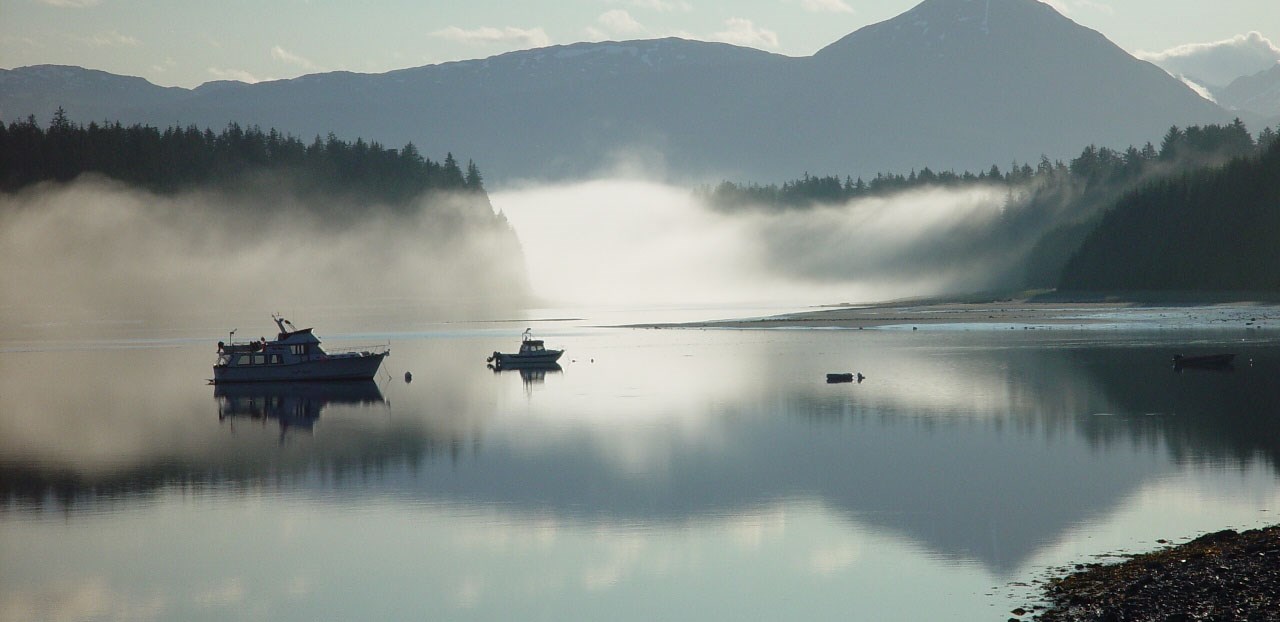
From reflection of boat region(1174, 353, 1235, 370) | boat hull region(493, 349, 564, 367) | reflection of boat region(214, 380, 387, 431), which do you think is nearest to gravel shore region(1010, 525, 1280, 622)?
reflection of boat region(214, 380, 387, 431)

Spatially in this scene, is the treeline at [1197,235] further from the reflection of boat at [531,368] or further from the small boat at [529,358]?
the reflection of boat at [531,368]

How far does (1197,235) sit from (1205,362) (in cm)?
10479

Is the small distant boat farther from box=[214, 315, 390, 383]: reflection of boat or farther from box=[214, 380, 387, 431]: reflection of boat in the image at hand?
box=[214, 315, 390, 383]: reflection of boat

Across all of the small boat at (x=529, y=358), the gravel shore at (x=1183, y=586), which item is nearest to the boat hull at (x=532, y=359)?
the small boat at (x=529, y=358)

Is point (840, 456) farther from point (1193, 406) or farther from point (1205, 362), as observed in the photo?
point (1205, 362)

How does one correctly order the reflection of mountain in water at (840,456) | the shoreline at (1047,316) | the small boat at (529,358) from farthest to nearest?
the shoreline at (1047,316) < the small boat at (529,358) < the reflection of mountain in water at (840,456)

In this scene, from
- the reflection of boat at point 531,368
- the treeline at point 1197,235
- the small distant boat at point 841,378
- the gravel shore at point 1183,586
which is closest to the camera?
the gravel shore at point 1183,586

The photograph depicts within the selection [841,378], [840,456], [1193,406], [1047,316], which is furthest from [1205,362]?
[1047,316]

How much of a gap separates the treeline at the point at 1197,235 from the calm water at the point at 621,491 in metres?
97.3

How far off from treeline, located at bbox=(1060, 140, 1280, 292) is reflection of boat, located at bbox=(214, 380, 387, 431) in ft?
402

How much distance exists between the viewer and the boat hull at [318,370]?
8500 centimetres

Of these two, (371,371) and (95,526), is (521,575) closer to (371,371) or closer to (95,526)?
(95,526)

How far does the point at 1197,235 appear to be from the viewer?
174 m

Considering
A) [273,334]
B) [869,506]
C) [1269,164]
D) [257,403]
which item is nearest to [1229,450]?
[869,506]
